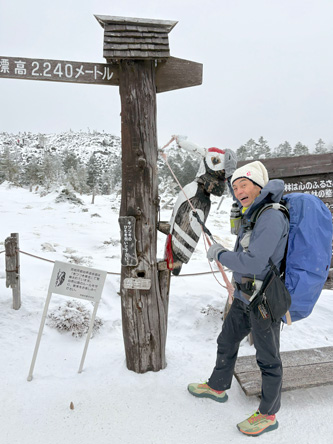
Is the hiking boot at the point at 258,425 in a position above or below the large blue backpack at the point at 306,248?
below

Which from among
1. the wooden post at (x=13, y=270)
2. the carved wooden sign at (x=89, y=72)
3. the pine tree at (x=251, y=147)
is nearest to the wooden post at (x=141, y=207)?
the carved wooden sign at (x=89, y=72)

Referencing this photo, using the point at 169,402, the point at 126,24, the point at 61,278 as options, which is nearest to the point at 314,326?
the point at 169,402

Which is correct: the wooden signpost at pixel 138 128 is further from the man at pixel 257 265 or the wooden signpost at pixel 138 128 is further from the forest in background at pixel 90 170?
the forest in background at pixel 90 170

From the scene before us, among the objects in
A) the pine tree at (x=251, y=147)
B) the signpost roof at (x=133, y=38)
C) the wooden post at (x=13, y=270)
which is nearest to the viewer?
the signpost roof at (x=133, y=38)

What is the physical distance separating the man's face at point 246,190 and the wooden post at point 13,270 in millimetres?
3415

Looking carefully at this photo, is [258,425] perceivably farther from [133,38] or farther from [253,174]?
[133,38]

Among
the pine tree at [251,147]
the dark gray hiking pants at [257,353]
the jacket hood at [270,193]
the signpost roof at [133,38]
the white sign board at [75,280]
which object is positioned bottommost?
the dark gray hiking pants at [257,353]

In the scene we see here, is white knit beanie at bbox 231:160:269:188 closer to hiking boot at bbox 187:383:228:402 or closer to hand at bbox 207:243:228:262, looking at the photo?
hand at bbox 207:243:228:262

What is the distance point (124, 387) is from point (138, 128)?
2.50 m

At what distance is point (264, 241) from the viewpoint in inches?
70.6

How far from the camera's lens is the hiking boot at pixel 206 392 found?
8.30 feet

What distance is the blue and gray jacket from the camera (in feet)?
5.90

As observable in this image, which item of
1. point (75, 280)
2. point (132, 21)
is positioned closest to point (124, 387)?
point (75, 280)

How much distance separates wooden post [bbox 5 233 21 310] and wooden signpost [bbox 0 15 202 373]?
2020 mm
